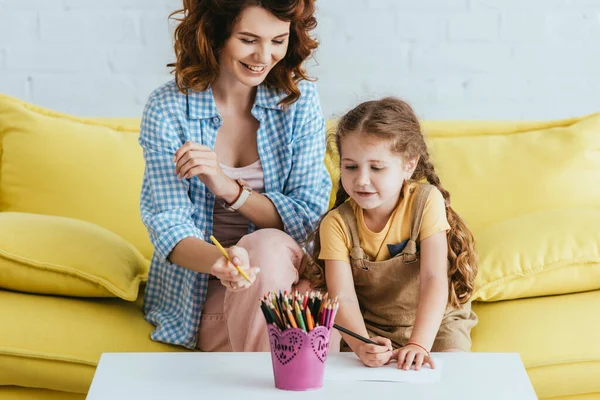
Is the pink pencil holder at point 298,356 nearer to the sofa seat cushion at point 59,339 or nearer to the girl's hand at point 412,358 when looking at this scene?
the girl's hand at point 412,358

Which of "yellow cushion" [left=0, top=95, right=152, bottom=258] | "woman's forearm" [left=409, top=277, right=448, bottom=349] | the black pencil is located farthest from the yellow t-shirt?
"yellow cushion" [left=0, top=95, right=152, bottom=258]

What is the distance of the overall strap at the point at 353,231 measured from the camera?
5.24 feet

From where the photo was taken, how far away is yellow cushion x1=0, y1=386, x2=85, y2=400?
5.50 feet

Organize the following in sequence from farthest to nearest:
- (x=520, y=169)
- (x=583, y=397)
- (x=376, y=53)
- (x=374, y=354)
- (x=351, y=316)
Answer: (x=376, y=53), (x=520, y=169), (x=583, y=397), (x=351, y=316), (x=374, y=354)

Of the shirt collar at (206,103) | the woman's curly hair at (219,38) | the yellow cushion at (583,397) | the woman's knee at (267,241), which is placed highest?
the woman's curly hair at (219,38)

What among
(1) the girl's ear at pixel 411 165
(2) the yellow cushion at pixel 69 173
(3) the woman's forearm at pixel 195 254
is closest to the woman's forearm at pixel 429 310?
(1) the girl's ear at pixel 411 165

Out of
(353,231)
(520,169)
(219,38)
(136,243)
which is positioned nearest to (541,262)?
(520,169)

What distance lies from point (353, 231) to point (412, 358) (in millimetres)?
395

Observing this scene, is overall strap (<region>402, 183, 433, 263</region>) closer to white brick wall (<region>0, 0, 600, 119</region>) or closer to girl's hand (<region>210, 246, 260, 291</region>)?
girl's hand (<region>210, 246, 260, 291</region>)

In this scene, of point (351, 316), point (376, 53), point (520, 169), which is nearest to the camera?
point (351, 316)

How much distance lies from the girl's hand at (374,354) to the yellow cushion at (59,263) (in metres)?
0.68

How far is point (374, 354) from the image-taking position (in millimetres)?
1257

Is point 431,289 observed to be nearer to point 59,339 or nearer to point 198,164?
point 198,164

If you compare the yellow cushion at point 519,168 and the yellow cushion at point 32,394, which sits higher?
the yellow cushion at point 519,168
